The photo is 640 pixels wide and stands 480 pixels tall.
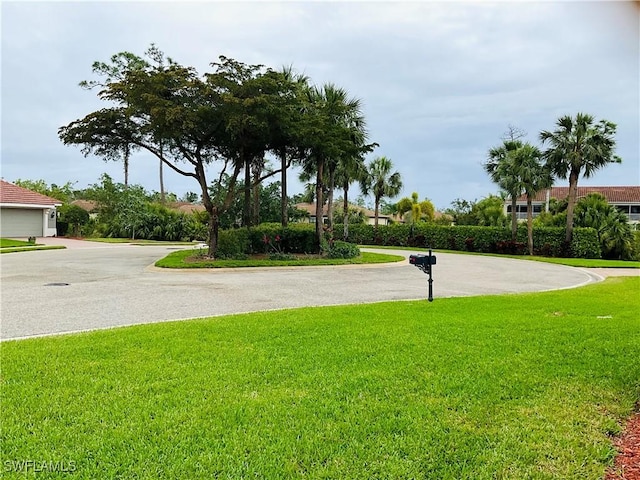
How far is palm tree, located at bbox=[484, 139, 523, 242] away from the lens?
25891 mm

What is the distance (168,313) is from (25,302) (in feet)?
10.2

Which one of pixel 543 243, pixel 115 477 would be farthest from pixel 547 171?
pixel 115 477

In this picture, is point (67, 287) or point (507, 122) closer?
point (67, 287)

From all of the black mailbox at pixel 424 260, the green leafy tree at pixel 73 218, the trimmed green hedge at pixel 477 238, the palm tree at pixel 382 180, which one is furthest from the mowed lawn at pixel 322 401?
the green leafy tree at pixel 73 218

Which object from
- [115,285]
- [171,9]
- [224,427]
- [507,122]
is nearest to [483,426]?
[224,427]

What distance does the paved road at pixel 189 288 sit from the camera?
286 inches

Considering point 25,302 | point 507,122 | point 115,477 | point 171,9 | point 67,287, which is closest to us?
point 115,477

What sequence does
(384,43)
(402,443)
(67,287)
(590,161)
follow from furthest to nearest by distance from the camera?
(590,161)
(67,287)
(384,43)
(402,443)

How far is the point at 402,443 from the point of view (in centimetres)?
271

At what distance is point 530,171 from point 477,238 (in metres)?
5.72

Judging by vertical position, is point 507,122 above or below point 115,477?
above

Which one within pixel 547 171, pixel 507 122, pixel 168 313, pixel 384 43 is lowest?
pixel 168 313

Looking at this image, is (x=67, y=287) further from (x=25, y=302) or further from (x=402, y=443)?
(x=402, y=443)

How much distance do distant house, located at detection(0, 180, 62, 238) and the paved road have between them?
2220 centimetres
